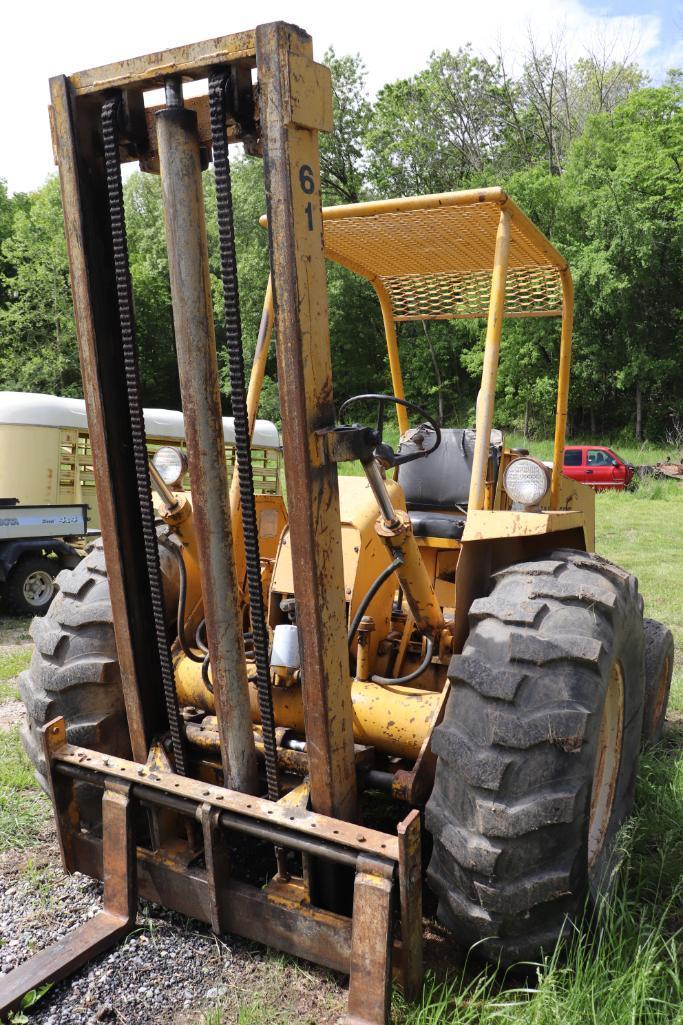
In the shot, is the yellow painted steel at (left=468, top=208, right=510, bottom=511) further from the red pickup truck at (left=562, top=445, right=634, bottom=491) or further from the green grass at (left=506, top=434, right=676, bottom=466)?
the green grass at (left=506, top=434, right=676, bottom=466)

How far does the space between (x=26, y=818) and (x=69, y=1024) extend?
1.55 metres

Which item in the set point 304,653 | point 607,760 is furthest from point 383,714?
point 607,760

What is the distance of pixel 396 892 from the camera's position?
2.41 meters

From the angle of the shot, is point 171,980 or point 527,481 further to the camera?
point 527,481

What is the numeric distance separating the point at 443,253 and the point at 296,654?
7.60 feet

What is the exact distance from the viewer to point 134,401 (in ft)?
8.80

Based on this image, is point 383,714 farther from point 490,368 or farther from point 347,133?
point 347,133

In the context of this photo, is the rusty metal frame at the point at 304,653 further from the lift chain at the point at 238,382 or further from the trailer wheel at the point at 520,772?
the trailer wheel at the point at 520,772

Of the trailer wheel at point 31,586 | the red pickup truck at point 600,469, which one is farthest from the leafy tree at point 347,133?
the trailer wheel at point 31,586

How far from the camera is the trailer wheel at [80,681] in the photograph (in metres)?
3.24

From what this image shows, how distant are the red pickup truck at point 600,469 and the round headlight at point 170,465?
17.4 m

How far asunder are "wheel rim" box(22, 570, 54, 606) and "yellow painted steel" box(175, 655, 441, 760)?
22.7 ft

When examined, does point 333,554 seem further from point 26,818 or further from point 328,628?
point 26,818

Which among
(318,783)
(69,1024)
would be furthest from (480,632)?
(69,1024)
